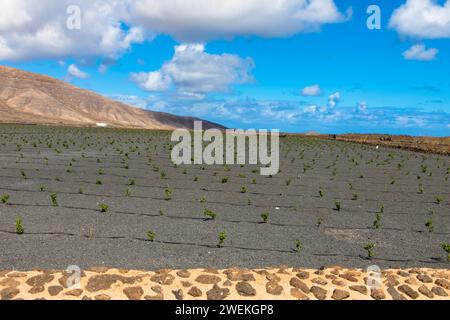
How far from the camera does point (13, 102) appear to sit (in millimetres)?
150000

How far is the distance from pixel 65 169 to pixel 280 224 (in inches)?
613

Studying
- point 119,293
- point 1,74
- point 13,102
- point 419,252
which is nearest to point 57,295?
point 119,293

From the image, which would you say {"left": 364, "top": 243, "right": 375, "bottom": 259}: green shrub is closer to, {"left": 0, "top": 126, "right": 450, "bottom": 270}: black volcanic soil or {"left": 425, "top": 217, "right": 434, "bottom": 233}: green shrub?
{"left": 0, "top": 126, "right": 450, "bottom": 270}: black volcanic soil

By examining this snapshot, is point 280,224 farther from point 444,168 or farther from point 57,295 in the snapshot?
point 444,168

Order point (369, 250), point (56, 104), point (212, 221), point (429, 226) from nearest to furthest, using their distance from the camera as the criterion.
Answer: point (369, 250) < point (212, 221) < point (429, 226) < point (56, 104)

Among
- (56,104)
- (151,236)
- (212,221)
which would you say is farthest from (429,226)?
(56,104)

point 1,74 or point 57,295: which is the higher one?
point 1,74

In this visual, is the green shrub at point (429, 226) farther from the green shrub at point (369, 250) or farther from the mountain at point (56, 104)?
the mountain at point (56, 104)

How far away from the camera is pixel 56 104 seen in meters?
159

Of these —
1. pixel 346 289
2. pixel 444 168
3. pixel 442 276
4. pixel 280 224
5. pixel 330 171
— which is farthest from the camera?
pixel 444 168

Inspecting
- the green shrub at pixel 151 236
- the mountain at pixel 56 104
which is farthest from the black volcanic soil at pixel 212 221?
the mountain at pixel 56 104

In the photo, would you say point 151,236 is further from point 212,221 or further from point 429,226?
point 429,226

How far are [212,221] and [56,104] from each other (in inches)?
6375

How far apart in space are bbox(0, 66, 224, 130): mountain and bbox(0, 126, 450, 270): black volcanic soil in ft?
391
